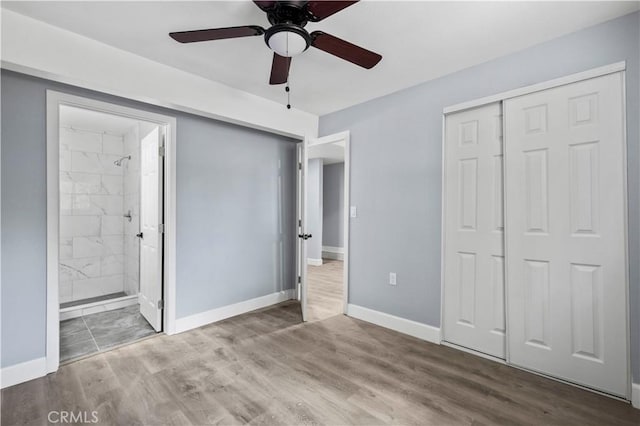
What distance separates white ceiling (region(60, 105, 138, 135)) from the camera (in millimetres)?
3629

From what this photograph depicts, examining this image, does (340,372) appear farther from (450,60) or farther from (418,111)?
(450,60)

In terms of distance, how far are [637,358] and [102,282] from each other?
5.63 meters

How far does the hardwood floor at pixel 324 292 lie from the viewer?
12.3 feet

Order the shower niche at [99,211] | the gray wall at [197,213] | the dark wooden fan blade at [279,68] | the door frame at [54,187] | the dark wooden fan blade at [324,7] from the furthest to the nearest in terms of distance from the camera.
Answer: the shower niche at [99,211] < the door frame at [54,187] < the gray wall at [197,213] < the dark wooden fan blade at [279,68] < the dark wooden fan blade at [324,7]

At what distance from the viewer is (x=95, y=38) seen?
7.51ft

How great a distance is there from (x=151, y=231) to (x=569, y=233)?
375cm

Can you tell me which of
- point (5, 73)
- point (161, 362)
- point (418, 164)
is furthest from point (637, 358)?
point (5, 73)

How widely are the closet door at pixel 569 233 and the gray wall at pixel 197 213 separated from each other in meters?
2.66

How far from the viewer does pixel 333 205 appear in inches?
323

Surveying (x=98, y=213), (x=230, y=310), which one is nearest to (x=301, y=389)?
(x=230, y=310)

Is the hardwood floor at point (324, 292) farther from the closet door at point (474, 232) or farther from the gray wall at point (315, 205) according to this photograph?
the closet door at point (474, 232)

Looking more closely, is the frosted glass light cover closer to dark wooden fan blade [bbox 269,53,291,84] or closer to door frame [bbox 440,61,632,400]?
dark wooden fan blade [bbox 269,53,291,84]

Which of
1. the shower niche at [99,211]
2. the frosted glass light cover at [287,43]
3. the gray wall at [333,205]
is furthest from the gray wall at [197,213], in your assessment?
the gray wall at [333,205]

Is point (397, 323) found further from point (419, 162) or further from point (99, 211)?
point (99, 211)
